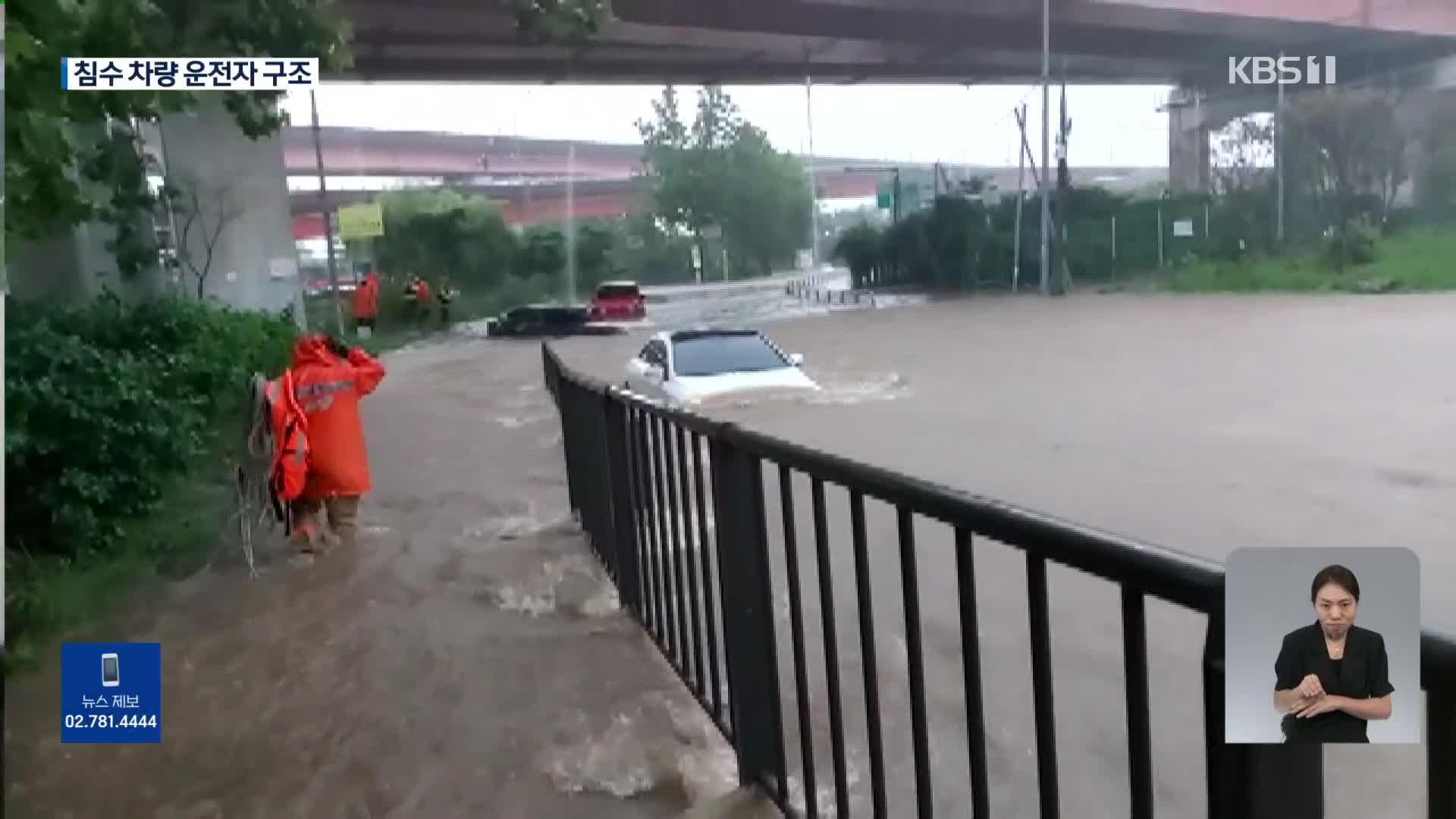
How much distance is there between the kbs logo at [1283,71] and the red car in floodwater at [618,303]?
1414 centimetres

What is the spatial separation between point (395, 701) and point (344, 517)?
2774 millimetres

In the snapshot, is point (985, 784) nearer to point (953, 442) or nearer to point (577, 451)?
point (577, 451)

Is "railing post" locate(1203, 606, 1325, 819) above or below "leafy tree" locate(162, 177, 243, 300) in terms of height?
below

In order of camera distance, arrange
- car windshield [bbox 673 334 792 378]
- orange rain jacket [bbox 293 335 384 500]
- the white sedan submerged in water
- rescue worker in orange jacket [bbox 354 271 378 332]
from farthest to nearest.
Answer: rescue worker in orange jacket [bbox 354 271 378 332]
car windshield [bbox 673 334 792 378]
the white sedan submerged in water
orange rain jacket [bbox 293 335 384 500]

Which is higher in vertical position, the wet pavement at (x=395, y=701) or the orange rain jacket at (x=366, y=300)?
the orange rain jacket at (x=366, y=300)

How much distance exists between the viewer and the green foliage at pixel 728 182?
3728cm

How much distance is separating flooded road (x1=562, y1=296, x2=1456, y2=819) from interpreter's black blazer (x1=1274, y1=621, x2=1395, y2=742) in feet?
0.10

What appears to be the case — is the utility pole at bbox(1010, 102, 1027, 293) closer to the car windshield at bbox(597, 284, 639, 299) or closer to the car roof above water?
the car windshield at bbox(597, 284, 639, 299)

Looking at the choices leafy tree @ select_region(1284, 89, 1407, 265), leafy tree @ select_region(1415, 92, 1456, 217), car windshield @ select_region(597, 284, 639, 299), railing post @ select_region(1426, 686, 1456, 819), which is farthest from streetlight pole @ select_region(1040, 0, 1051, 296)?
railing post @ select_region(1426, 686, 1456, 819)

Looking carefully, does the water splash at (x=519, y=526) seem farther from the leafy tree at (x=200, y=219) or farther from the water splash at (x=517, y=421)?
the leafy tree at (x=200, y=219)

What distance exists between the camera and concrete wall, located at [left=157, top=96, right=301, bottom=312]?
44.1ft

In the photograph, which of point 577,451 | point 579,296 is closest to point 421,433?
point 577,451

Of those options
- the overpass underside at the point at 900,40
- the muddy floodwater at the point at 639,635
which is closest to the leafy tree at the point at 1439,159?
the overpass underside at the point at 900,40

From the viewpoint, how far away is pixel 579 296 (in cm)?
3353
